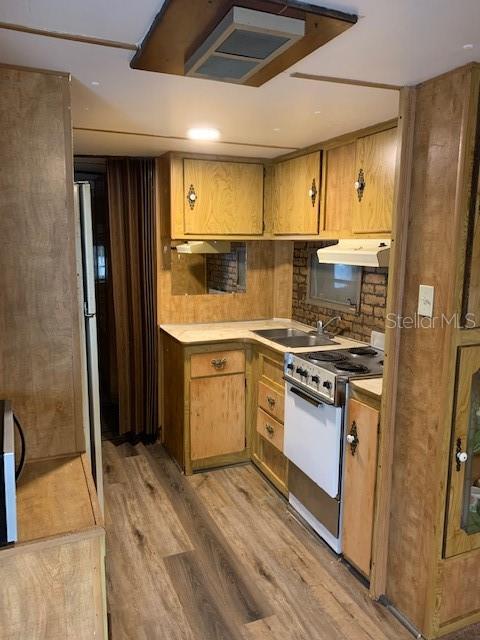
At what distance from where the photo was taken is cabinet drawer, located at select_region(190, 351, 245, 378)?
3.41m

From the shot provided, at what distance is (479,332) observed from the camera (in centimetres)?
196

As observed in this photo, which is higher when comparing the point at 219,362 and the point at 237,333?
the point at 237,333

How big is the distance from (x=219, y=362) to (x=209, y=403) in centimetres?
30

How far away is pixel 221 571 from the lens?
2.52m

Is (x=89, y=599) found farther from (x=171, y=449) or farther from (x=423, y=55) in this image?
(x=171, y=449)

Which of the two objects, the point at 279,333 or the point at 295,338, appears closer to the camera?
the point at 295,338

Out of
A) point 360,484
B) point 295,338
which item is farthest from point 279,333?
point 360,484

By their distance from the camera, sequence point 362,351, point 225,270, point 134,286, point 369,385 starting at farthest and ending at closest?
point 225,270 → point 134,286 → point 362,351 → point 369,385

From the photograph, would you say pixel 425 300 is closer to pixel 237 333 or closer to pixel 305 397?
pixel 305 397

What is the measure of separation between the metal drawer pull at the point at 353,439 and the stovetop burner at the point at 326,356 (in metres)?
0.45

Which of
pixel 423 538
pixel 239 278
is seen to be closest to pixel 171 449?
pixel 239 278

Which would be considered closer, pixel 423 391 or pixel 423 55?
pixel 423 55

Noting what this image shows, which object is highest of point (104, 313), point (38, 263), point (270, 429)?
point (38, 263)

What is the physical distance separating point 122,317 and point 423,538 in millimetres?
2669
